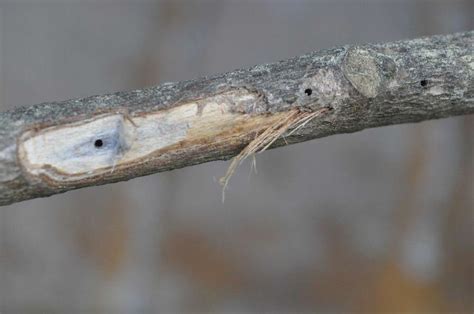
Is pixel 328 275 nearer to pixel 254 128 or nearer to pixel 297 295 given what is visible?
pixel 297 295

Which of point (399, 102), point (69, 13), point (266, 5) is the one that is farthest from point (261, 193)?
point (399, 102)

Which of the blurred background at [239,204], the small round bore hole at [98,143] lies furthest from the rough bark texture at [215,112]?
the blurred background at [239,204]

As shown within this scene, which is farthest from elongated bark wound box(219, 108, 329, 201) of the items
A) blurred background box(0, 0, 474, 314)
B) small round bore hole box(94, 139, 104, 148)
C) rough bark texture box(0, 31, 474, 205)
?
blurred background box(0, 0, 474, 314)

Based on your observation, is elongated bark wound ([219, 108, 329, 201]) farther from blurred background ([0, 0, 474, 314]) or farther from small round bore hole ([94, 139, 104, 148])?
blurred background ([0, 0, 474, 314])

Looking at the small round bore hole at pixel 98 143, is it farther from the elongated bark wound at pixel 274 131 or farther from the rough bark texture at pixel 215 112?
the elongated bark wound at pixel 274 131

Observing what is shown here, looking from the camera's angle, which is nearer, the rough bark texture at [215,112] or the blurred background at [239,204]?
the rough bark texture at [215,112]

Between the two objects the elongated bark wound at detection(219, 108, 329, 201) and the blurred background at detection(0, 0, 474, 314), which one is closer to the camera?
the elongated bark wound at detection(219, 108, 329, 201)

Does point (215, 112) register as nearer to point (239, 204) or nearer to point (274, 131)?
point (274, 131)

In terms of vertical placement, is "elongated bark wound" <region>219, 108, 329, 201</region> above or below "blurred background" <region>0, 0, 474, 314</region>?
below
